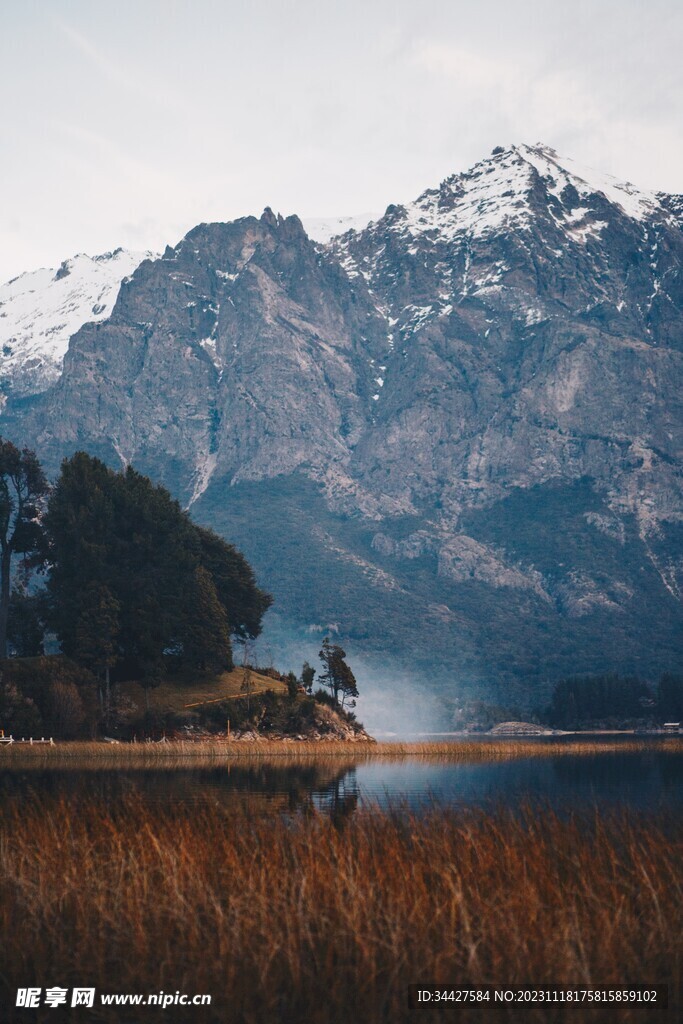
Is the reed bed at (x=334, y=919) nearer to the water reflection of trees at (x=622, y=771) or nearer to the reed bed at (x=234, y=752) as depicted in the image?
the water reflection of trees at (x=622, y=771)

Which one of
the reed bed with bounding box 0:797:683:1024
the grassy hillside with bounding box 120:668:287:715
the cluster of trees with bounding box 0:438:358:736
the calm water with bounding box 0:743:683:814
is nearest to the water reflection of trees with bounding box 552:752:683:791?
the calm water with bounding box 0:743:683:814

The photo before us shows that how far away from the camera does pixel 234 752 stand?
12038cm

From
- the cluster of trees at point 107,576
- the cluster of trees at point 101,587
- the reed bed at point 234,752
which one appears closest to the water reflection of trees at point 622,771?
the reed bed at point 234,752

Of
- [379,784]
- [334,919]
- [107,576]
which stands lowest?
[379,784]

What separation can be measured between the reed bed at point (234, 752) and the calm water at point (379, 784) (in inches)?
386

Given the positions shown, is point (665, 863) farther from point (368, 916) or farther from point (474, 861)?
point (368, 916)

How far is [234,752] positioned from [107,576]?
105 ft

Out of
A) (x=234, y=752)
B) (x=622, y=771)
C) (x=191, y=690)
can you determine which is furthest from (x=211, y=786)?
(x=191, y=690)

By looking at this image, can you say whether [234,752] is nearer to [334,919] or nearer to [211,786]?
[211,786]

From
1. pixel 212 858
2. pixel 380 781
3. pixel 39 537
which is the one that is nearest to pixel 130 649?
pixel 39 537

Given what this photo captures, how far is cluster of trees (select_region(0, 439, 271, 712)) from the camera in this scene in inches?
5428

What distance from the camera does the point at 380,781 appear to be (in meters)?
76.5

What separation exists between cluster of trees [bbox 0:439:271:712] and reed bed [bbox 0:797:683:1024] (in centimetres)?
10565

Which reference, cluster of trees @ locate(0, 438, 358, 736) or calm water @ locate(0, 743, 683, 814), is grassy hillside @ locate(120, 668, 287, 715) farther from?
calm water @ locate(0, 743, 683, 814)
